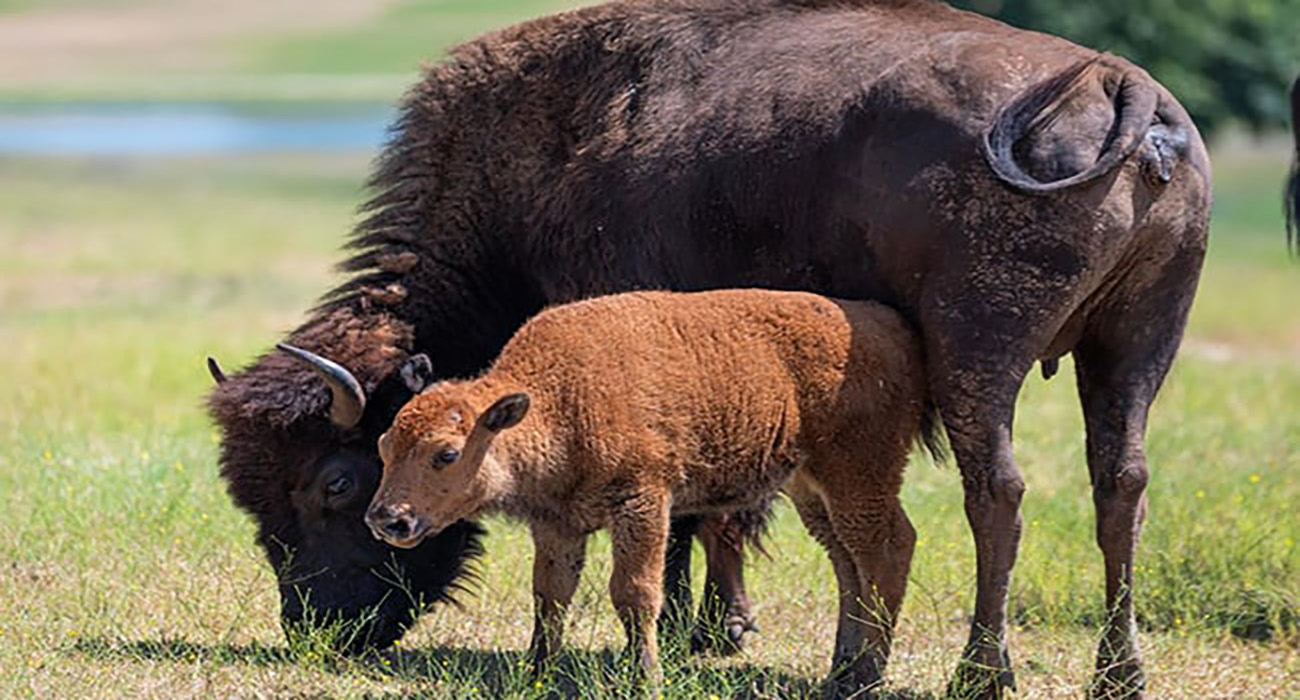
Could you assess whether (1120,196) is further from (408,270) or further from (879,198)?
(408,270)

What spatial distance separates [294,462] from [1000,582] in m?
2.60

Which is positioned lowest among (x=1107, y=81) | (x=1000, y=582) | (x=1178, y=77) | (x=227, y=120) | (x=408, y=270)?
(x=227, y=120)

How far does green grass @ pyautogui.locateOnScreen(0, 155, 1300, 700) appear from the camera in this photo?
7480mm

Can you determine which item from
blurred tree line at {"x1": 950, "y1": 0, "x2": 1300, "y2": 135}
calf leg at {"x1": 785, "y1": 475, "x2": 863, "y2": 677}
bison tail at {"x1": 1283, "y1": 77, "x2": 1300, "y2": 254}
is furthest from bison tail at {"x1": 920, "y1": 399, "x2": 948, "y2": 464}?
→ blurred tree line at {"x1": 950, "y1": 0, "x2": 1300, "y2": 135}

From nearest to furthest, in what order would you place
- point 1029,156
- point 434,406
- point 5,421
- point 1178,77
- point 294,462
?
point 434,406
point 1029,156
point 294,462
point 5,421
point 1178,77

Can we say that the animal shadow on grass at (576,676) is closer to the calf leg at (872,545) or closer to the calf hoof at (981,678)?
the calf leg at (872,545)

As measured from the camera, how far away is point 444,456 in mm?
6375

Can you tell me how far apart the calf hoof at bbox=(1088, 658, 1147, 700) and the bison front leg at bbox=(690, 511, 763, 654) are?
1.50 meters

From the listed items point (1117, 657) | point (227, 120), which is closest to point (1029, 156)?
point (1117, 657)

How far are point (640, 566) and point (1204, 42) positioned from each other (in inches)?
638

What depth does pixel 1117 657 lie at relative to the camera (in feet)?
23.9

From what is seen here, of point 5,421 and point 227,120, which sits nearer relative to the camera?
point 5,421

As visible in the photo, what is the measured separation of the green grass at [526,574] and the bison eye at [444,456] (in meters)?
0.87

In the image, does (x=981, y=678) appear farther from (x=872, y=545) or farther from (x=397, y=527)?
(x=397, y=527)
